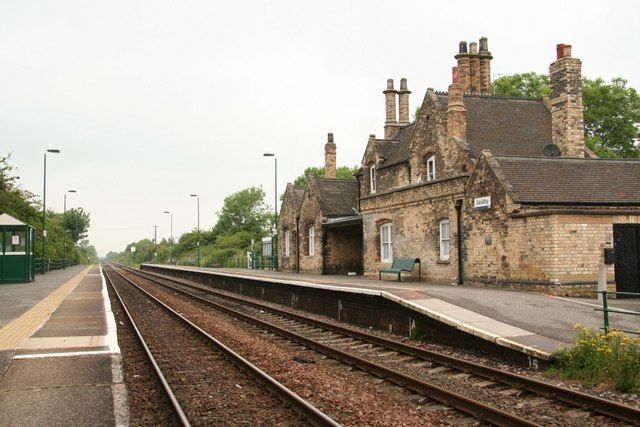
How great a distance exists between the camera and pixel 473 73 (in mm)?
28938

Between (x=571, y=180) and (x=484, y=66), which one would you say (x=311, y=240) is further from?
(x=571, y=180)

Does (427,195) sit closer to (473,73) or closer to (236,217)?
(473,73)

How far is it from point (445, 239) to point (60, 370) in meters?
15.1

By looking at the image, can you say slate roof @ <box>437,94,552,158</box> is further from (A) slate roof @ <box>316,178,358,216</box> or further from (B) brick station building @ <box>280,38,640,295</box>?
(A) slate roof @ <box>316,178,358,216</box>

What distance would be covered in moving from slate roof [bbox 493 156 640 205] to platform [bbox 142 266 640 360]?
122 inches

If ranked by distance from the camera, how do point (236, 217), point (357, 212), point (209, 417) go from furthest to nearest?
1. point (236, 217)
2. point (357, 212)
3. point (209, 417)

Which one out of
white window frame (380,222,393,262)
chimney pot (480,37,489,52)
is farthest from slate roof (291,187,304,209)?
chimney pot (480,37,489,52)

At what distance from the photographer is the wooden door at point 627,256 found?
643 inches

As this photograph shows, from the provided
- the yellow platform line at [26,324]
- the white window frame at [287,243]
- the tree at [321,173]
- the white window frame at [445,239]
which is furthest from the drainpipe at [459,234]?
the tree at [321,173]

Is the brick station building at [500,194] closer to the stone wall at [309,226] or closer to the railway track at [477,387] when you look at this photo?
the stone wall at [309,226]

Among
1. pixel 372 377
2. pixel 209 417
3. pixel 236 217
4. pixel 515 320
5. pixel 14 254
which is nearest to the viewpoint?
pixel 209 417

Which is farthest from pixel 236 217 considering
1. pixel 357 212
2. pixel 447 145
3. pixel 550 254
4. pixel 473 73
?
pixel 550 254

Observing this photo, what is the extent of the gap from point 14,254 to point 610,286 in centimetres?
2582

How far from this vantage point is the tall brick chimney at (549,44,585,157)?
21.1 m
